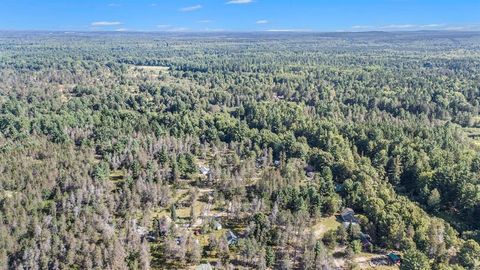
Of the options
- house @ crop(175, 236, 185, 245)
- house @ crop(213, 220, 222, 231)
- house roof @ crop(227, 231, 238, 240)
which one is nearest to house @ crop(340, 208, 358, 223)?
house roof @ crop(227, 231, 238, 240)

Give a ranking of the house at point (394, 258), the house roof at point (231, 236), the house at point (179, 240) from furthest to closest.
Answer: the house roof at point (231, 236), the house at point (179, 240), the house at point (394, 258)

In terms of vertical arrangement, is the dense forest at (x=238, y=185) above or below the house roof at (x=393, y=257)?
above

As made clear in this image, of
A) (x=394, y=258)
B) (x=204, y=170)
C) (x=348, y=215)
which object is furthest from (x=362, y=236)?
(x=204, y=170)

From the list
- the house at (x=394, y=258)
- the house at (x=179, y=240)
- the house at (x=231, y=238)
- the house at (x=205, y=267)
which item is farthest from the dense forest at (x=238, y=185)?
the house at (x=205, y=267)

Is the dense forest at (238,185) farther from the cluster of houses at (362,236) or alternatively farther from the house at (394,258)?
the house at (394,258)

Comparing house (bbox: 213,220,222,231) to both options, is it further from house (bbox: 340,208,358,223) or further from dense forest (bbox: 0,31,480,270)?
house (bbox: 340,208,358,223)

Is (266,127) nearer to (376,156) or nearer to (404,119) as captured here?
(376,156)

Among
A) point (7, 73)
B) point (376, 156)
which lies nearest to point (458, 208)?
point (376, 156)

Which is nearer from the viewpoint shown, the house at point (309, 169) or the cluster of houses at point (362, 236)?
the cluster of houses at point (362, 236)
